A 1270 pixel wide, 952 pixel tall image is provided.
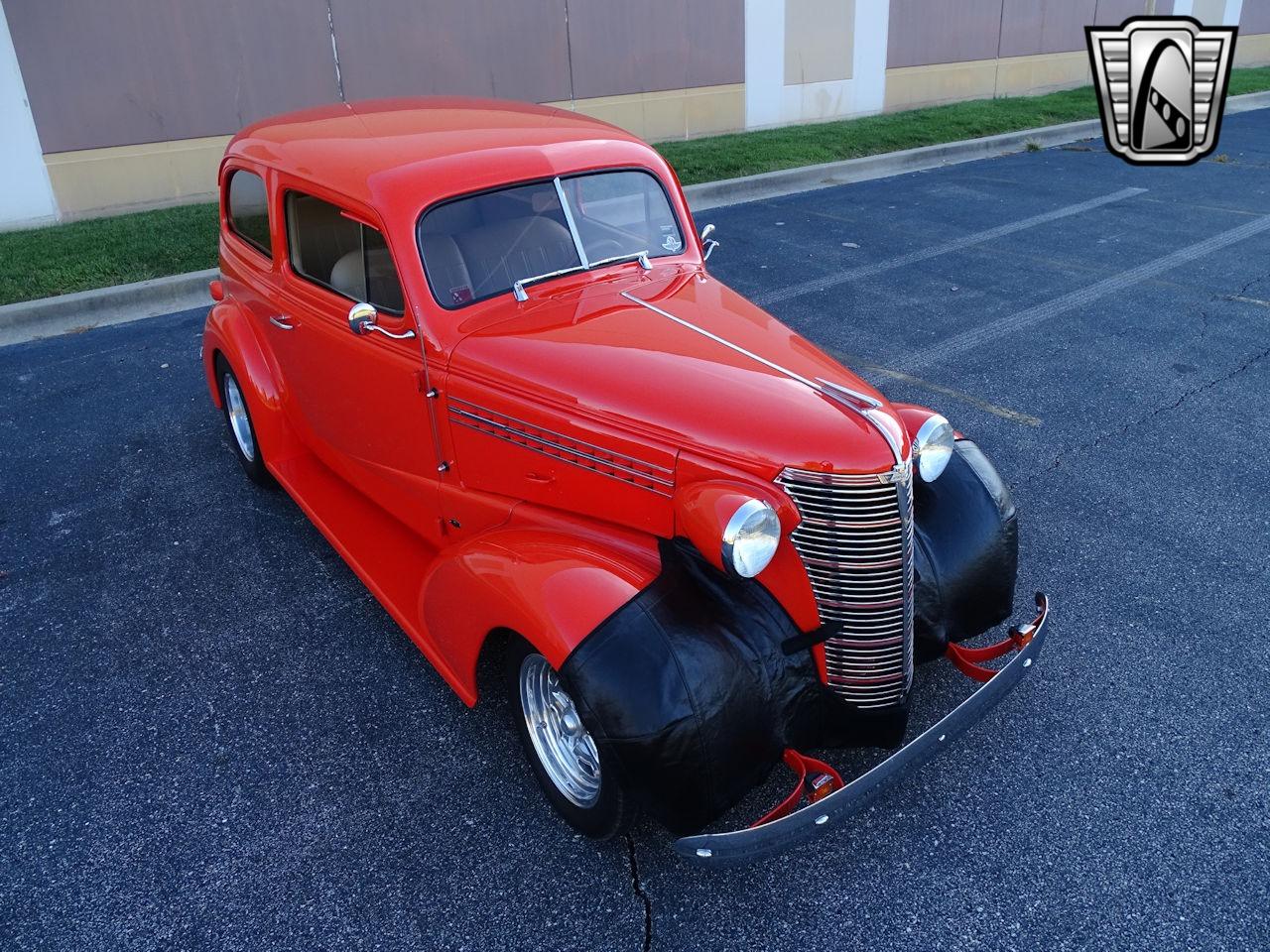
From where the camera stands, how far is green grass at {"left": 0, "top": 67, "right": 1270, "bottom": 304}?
7848 millimetres

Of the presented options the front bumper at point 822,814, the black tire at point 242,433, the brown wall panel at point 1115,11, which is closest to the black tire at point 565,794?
the front bumper at point 822,814

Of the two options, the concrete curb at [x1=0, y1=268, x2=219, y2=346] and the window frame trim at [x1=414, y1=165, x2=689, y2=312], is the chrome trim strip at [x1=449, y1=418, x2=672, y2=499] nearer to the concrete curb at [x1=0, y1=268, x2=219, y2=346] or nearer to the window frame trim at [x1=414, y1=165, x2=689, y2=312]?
the window frame trim at [x1=414, y1=165, x2=689, y2=312]

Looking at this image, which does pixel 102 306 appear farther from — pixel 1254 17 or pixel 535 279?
pixel 1254 17

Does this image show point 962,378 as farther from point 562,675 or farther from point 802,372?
point 562,675

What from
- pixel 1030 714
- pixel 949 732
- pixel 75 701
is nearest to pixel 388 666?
pixel 75 701

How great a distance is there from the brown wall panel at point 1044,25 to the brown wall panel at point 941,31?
1.37ft

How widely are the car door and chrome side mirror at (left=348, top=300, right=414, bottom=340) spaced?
0.04 ft

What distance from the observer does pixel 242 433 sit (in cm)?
498

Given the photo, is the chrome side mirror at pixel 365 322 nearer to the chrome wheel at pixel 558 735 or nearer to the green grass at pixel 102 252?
the chrome wheel at pixel 558 735

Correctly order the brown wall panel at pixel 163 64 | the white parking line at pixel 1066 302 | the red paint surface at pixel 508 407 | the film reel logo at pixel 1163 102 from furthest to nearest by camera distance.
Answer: the film reel logo at pixel 1163 102 < the brown wall panel at pixel 163 64 < the white parking line at pixel 1066 302 < the red paint surface at pixel 508 407

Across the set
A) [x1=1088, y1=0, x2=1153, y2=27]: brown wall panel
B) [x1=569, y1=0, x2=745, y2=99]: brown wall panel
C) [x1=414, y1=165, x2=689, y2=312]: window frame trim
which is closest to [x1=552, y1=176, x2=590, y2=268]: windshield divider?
[x1=414, y1=165, x2=689, y2=312]: window frame trim

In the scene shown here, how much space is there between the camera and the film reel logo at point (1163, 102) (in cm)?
1333

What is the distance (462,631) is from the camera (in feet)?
9.89

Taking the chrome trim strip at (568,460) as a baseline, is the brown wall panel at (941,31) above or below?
above
